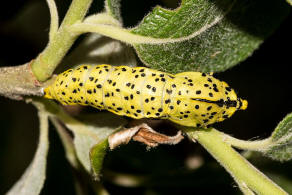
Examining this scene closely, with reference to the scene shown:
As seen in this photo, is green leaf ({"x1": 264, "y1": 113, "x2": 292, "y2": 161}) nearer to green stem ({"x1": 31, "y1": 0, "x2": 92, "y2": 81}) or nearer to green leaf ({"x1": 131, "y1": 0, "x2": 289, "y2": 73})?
green leaf ({"x1": 131, "y1": 0, "x2": 289, "y2": 73})

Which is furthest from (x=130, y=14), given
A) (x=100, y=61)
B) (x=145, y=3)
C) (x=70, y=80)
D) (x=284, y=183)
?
(x=284, y=183)

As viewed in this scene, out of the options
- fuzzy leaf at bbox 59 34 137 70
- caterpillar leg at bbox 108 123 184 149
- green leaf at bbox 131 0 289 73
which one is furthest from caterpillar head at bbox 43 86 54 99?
green leaf at bbox 131 0 289 73

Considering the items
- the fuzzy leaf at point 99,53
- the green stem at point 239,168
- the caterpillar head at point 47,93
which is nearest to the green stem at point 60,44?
the caterpillar head at point 47,93

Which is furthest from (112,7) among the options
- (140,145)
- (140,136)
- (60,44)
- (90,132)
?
(140,145)

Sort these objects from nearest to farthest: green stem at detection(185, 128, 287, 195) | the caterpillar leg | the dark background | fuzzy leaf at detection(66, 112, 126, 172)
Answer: green stem at detection(185, 128, 287, 195) → the caterpillar leg → fuzzy leaf at detection(66, 112, 126, 172) → the dark background

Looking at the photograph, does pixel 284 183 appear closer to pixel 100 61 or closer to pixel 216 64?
pixel 216 64

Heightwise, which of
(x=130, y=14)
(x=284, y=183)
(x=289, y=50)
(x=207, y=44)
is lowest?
(x=284, y=183)
